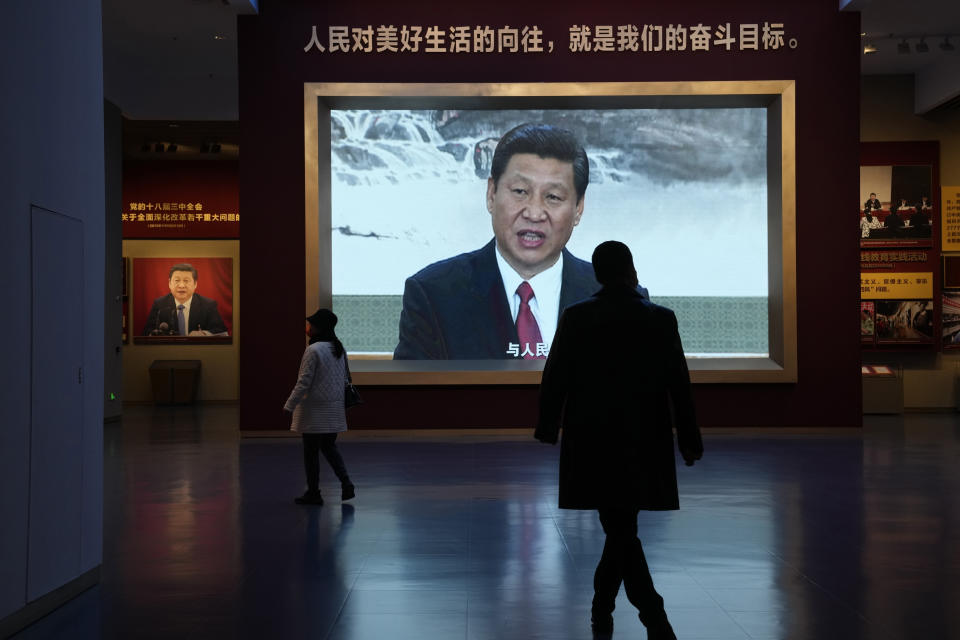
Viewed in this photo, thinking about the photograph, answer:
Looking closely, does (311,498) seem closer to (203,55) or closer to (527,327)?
(527,327)

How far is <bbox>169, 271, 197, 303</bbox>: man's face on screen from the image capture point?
2333 cm

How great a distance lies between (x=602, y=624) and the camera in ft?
15.3

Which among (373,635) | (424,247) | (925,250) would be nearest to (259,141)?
(424,247)

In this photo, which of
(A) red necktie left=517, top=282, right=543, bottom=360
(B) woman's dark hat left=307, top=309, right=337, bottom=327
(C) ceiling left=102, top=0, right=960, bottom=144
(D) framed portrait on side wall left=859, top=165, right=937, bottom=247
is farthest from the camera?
(D) framed portrait on side wall left=859, top=165, right=937, bottom=247

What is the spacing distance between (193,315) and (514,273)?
1153cm

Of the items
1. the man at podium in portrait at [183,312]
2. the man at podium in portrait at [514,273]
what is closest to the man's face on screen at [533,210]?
the man at podium in portrait at [514,273]

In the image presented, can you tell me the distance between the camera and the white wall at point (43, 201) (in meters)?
4.75

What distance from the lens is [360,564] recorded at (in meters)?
6.11

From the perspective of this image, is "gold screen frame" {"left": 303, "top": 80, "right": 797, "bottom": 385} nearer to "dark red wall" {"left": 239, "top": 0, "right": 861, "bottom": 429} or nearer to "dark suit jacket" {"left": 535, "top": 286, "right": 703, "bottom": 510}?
"dark red wall" {"left": 239, "top": 0, "right": 861, "bottom": 429}

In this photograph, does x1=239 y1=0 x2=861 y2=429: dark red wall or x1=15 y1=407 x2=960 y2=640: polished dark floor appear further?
x1=239 y1=0 x2=861 y2=429: dark red wall

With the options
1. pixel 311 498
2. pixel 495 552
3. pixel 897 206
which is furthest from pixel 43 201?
pixel 897 206

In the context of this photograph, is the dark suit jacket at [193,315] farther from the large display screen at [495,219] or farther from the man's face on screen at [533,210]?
the man's face on screen at [533,210]

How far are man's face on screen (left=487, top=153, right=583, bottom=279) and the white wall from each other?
338 inches

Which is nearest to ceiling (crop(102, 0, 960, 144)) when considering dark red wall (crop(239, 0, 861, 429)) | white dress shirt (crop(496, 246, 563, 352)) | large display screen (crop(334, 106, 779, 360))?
dark red wall (crop(239, 0, 861, 429))
